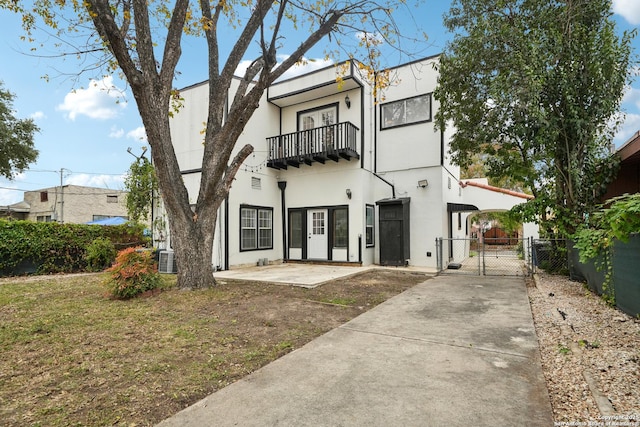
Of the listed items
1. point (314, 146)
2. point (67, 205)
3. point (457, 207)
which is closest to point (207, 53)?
A: point (314, 146)

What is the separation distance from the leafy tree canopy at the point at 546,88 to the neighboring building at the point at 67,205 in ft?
75.5

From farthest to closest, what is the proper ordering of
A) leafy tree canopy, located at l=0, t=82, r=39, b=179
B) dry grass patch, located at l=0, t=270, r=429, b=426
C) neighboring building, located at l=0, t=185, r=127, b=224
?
neighboring building, located at l=0, t=185, r=127, b=224 < leafy tree canopy, located at l=0, t=82, r=39, b=179 < dry grass patch, located at l=0, t=270, r=429, b=426

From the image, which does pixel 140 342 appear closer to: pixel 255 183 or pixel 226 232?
pixel 226 232

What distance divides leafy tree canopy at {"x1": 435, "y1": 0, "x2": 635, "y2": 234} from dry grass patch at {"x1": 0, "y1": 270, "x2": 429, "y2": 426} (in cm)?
465

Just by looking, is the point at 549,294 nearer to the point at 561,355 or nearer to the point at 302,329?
the point at 561,355

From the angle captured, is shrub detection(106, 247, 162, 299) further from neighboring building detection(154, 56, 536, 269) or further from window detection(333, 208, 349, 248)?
window detection(333, 208, 349, 248)

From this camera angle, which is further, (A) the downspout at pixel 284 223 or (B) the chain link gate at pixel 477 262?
(A) the downspout at pixel 284 223

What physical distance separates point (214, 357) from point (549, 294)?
5963mm

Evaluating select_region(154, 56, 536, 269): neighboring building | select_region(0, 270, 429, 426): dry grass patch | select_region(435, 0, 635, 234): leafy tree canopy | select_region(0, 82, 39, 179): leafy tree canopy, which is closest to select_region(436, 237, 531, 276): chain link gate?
select_region(154, 56, 536, 269): neighboring building

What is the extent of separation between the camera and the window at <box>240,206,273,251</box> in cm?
1063

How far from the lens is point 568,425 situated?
205cm

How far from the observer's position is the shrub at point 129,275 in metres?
5.75

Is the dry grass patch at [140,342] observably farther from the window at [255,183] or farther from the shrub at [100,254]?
the window at [255,183]

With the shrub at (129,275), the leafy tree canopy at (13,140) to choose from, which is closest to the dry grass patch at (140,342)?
the shrub at (129,275)
